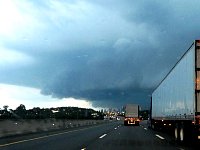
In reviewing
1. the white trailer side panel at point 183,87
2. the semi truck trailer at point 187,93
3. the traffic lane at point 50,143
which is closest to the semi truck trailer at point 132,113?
the traffic lane at point 50,143

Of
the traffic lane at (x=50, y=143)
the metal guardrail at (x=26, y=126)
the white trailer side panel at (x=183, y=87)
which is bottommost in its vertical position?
the traffic lane at (x=50, y=143)

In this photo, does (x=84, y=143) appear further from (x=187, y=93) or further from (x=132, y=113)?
(x=132, y=113)

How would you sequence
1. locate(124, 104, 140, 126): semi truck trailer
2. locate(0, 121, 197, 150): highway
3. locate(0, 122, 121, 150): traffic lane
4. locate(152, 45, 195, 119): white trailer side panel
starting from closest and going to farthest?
locate(152, 45, 195, 119): white trailer side panel → locate(0, 122, 121, 150): traffic lane → locate(0, 121, 197, 150): highway → locate(124, 104, 140, 126): semi truck trailer

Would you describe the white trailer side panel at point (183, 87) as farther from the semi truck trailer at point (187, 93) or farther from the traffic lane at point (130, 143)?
the traffic lane at point (130, 143)

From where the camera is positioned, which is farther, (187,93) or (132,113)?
(132,113)

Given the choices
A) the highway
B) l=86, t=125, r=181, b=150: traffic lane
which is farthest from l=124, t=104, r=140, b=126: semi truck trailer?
l=86, t=125, r=181, b=150: traffic lane

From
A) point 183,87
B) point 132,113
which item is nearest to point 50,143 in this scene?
point 183,87

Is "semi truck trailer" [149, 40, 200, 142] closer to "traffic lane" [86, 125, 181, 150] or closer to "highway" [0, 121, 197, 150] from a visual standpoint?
"highway" [0, 121, 197, 150]

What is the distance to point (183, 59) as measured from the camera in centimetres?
2295

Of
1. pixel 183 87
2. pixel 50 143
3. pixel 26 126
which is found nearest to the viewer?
pixel 183 87

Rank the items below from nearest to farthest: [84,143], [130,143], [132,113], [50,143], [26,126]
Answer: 1. [50,143]
2. [84,143]
3. [130,143]
4. [26,126]
5. [132,113]

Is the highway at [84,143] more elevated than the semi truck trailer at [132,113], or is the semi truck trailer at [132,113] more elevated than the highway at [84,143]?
the semi truck trailer at [132,113]

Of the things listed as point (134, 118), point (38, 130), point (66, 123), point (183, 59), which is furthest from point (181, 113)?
point (134, 118)

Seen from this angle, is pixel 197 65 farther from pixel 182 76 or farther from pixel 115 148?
pixel 115 148
